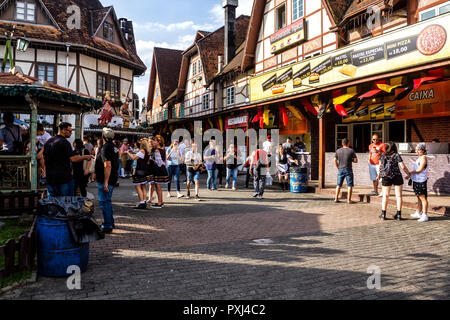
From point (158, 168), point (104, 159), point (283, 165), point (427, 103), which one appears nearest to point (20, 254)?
point (104, 159)

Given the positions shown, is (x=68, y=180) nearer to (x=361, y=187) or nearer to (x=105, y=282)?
(x=105, y=282)

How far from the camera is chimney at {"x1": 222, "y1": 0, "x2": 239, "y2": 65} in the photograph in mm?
27078

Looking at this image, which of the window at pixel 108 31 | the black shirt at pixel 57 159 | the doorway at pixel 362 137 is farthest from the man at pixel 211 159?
the window at pixel 108 31

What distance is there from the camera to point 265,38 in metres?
20.9

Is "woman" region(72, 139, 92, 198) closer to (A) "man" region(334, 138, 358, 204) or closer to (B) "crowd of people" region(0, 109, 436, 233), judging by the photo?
(B) "crowd of people" region(0, 109, 436, 233)

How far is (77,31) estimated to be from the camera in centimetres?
2361

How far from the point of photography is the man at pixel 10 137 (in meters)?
8.65

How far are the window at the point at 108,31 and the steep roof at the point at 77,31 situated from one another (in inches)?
18.1

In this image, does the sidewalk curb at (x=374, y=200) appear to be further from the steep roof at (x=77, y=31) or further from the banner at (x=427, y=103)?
the steep roof at (x=77, y=31)

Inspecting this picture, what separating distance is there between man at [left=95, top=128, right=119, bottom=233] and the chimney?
71.8 ft

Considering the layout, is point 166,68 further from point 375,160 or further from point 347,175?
point 347,175

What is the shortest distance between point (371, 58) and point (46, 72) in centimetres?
1992

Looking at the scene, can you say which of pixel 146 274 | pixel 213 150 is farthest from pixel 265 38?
pixel 146 274
